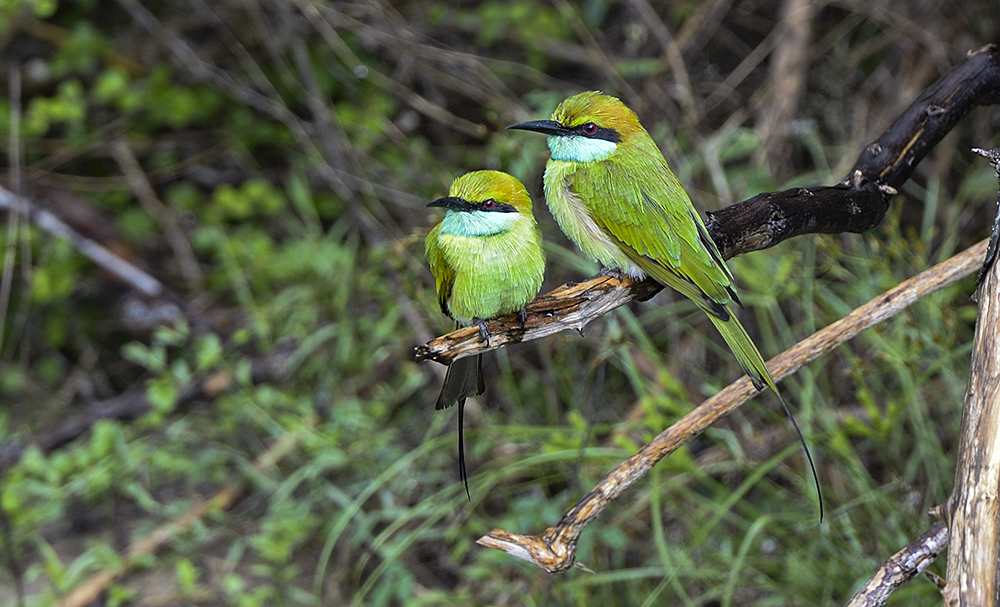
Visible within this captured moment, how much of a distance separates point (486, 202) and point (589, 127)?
0.36 meters

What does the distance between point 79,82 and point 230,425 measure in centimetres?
233

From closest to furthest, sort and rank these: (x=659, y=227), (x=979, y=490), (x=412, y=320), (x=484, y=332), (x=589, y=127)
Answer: (x=979, y=490), (x=484, y=332), (x=659, y=227), (x=589, y=127), (x=412, y=320)

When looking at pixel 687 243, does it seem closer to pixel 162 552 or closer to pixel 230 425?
pixel 230 425

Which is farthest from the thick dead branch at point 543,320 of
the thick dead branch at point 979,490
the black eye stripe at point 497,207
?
the thick dead branch at point 979,490

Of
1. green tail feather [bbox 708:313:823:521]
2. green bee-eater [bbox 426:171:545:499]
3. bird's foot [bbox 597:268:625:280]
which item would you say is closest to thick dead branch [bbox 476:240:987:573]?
green tail feather [bbox 708:313:823:521]

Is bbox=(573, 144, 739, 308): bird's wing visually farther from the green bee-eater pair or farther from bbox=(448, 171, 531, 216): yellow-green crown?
bbox=(448, 171, 531, 216): yellow-green crown

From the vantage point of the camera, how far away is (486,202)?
193 centimetres

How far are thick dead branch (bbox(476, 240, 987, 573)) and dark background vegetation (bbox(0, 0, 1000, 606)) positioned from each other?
565 millimetres

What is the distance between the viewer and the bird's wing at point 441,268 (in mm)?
2010

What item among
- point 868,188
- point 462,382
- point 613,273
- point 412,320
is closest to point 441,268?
point 462,382

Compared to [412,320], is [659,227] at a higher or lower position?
higher

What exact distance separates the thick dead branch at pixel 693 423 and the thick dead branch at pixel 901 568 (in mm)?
436

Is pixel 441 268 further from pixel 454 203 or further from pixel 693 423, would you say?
pixel 693 423

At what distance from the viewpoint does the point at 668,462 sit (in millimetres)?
2605
